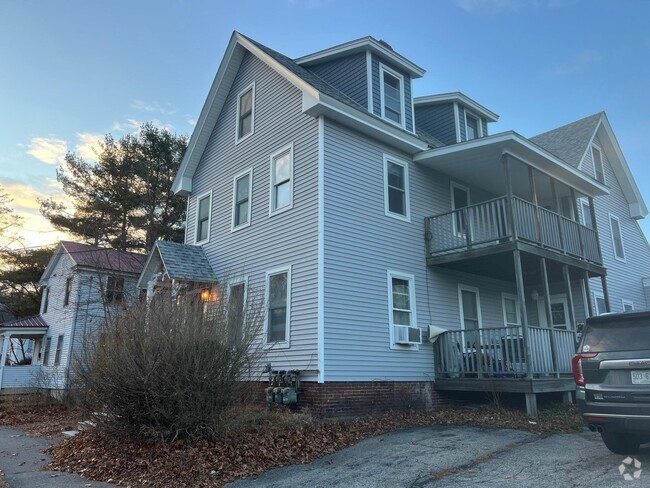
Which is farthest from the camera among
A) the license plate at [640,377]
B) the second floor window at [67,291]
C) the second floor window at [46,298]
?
the second floor window at [46,298]

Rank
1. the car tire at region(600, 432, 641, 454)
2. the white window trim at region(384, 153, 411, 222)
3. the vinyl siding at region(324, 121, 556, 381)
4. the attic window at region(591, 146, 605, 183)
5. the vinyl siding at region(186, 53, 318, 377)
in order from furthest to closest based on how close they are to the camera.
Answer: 1. the attic window at region(591, 146, 605, 183)
2. the white window trim at region(384, 153, 411, 222)
3. the vinyl siding at region(186, 53, 318, 377)
4. the vinyl siding at region(324, 121, 556, 381)
5. the car tire at region(600, 432, 641, 454)

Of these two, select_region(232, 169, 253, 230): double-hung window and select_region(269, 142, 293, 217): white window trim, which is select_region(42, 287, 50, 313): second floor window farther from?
select_region(269, 142, 293, 217): white window trim

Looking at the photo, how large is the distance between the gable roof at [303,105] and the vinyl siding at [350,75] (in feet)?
0.75

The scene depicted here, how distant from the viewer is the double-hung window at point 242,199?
46.4ft

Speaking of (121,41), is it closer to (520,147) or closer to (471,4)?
(471,4)

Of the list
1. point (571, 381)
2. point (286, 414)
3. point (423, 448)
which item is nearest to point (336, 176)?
point (286, 414)

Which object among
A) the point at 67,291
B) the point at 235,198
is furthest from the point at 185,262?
the point at 67,291

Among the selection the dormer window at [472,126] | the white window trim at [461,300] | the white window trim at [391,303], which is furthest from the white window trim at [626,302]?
the white window trim at [391,303]

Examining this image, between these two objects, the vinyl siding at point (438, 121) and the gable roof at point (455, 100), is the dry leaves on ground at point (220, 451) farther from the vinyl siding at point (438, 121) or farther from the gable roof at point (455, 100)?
the gable roof at point (455, 100)

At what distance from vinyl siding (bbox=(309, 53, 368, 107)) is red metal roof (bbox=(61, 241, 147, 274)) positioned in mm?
14458

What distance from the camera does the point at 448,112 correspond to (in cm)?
1709

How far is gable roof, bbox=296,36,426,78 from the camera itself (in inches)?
541

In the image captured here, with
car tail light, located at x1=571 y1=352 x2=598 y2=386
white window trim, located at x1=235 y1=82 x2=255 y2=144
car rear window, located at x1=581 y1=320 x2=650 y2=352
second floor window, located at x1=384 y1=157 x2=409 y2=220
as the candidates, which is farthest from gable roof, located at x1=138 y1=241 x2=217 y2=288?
car rear window, located at x1=581 y1=320 x2=650 y2=352

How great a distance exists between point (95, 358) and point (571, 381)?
34.9 feet
